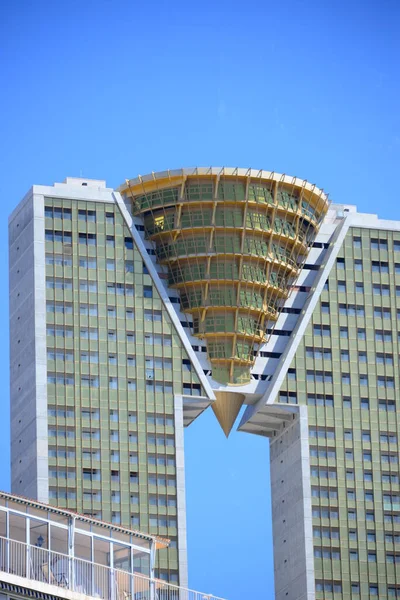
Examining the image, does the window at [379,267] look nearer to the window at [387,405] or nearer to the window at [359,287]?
the window at [359,287]

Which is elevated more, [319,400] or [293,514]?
[319,400]

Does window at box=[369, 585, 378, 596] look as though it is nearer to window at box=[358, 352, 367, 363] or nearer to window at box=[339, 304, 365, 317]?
window at box=[358, 352, 367, 363]

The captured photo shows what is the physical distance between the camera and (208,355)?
185 metres

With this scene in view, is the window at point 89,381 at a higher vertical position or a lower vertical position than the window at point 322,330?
lower

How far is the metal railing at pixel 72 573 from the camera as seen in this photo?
8794 cm

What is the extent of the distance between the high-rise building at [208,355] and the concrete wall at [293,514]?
0.20m

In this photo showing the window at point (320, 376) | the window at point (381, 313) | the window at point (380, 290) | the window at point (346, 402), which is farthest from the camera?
the window at point (380, 290)

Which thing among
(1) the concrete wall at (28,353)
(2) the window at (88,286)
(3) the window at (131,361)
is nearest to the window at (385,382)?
(3) the window at (131,361)

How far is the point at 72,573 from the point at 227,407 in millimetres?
95267

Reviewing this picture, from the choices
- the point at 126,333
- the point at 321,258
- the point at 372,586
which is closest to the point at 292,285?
the point at 321,258

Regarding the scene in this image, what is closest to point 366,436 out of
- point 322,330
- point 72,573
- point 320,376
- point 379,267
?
point 320,376

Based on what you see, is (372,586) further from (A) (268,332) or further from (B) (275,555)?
(A) (268,332)

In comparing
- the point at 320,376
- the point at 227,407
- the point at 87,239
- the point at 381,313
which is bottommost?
the point at 227,407

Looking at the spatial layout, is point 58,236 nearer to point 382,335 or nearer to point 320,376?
point 320,376
